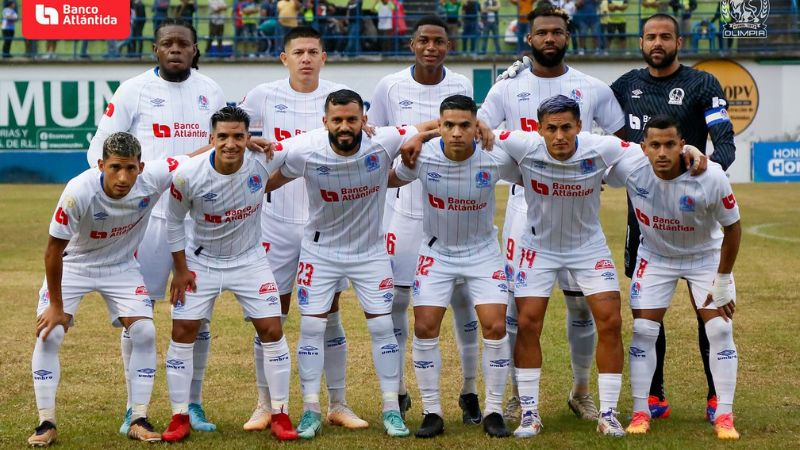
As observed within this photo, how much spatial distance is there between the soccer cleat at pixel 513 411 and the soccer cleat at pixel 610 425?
2.53 feet

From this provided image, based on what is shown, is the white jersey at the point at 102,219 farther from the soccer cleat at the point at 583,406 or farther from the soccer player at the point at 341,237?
the soccer cleat at the point at 583,406

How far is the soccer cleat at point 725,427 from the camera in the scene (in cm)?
708

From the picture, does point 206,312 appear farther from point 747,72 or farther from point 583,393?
point 747,72

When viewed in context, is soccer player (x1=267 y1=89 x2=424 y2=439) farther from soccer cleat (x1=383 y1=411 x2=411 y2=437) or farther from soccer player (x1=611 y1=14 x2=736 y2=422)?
soccer player (x1=611 y1=14 x2=736 y2=422)

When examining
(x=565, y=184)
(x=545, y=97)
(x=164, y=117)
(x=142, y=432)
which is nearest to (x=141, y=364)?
(x=142, y=432)

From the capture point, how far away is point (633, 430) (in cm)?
722

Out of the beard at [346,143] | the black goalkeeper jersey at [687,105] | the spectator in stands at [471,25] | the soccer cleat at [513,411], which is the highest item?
the spectator in stands at [471,25]

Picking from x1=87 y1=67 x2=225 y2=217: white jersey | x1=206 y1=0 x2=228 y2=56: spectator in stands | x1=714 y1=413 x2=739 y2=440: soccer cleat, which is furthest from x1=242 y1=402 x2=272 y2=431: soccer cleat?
x1=206 y1=0 x2=228 y2=56: spectator in stands

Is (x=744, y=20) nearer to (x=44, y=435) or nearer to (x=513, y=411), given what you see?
(x=513, y=411)

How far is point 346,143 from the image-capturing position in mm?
7281

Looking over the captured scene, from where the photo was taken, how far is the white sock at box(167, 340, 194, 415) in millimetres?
7168

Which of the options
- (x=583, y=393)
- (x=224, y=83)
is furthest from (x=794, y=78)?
(x=583, y=393)

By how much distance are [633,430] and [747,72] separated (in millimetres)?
27402

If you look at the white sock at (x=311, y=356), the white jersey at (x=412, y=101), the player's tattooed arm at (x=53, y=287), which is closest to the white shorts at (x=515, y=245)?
the white jersey at (x=412, y=101)
